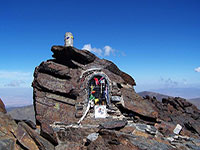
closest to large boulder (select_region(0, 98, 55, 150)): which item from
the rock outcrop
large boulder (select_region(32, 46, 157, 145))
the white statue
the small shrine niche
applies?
the rock outcrop

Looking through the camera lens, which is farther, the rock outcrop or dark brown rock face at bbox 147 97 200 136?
dark brown rock face at bbox 147 97 200 136

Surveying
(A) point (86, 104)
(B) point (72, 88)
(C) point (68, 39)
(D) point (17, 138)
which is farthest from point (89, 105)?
(D) point (17, 138)

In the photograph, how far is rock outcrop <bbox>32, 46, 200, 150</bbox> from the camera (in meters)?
12.7

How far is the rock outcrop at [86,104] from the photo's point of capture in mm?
12719

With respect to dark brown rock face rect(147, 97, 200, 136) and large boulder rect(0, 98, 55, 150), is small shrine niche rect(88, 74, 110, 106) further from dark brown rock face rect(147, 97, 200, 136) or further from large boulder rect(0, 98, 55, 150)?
large boulder rect(0, 98, 55, 150)

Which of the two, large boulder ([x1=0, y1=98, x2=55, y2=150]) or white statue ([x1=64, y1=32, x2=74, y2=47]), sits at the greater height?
white statue ([x1=64, y1=32, x2=74, y2=47])

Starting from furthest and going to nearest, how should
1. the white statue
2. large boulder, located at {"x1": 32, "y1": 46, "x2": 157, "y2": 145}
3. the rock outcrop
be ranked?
the white statue < large boulder, located at {"x1": 32, "y1": 46, "x2": 157, "y2": 145} < the rock outcrop

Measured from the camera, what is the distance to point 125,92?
15633 millimetres

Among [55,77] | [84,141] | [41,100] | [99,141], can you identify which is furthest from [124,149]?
[55,77]

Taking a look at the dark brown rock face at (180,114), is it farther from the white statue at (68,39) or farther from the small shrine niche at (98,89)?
the white statue at (68,39)

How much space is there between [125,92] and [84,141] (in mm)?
6115

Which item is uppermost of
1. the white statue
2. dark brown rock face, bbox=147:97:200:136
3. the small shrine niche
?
the white statue

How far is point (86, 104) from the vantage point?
14.8 metres

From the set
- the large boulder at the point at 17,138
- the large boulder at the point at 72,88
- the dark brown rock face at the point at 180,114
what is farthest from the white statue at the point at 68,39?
the dark brown rock face at the point at 180,114
